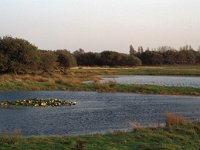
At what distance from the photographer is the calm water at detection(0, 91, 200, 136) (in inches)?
949

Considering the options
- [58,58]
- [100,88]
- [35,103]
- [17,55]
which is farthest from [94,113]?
[58,58]

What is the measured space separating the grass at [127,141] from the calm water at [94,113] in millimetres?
3507

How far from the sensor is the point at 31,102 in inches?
1433

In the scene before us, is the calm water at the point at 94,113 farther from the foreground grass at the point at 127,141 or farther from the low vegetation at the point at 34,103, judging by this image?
the foreground grass at the point at 127,141

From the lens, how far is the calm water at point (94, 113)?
2409 cm

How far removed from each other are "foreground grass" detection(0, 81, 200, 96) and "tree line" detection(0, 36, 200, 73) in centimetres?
1642

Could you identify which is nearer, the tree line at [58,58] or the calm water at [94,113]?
the calm water at [94,113]

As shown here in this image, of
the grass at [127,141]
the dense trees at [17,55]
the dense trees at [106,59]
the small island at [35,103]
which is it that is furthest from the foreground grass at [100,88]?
the dense trees at [106,59]

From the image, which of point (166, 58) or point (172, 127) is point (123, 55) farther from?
point (172, 127)

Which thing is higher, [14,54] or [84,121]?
[14,54]

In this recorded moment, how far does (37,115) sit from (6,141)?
1243 cm

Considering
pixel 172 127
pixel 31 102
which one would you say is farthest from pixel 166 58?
pixel 172 127

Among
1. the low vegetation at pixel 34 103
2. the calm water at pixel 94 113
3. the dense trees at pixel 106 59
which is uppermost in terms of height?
the dense trees at pixel 106 59

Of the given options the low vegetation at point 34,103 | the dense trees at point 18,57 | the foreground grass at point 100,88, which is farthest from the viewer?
the dense trees at point 18,57
